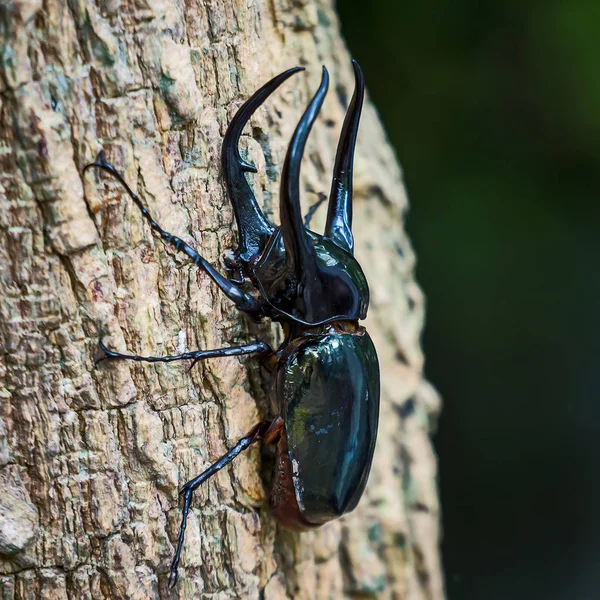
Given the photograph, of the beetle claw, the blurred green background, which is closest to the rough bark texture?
the beetle claw

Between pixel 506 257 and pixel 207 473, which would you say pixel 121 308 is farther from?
pixel 506 257

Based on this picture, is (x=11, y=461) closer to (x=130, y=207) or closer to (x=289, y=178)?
(x=130, y=207)

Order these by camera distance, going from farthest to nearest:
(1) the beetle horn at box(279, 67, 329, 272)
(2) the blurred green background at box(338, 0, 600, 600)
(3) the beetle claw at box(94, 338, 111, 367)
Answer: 1. (2) the blurred green background at box(338, 0, 600, 600)
2. (3) the beetle claw at box(94, 338, 111, 367)
3. (1) the beetle horn at box(279, 67, 329, 272)

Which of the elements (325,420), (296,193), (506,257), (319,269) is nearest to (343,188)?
(319,269)

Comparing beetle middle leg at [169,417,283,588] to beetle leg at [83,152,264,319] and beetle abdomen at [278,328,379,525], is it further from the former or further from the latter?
beetle leg at [83,152,264,319]

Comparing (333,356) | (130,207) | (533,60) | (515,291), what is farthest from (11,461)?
(533,60)

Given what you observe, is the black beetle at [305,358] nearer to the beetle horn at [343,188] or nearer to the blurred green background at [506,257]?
the beetle horn at [343,188]

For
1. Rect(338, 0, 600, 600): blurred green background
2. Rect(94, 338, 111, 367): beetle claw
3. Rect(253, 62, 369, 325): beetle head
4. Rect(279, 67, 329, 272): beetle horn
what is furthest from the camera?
Rect(338, 0, 600, 600): blurred green background
